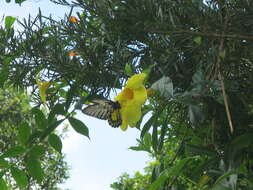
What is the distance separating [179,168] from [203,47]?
300 millimetres

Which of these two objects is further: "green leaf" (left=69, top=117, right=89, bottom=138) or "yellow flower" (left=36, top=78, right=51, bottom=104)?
"yellow flower" (left=36, top=78, right=51, bottom=104)

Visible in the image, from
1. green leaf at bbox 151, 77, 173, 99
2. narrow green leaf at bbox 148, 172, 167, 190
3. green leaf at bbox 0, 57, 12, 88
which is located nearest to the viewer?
green leaf at bbox 151, 77, 173, 99

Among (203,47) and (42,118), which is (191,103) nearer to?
(203,47)

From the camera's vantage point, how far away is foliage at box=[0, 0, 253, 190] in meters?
0.90

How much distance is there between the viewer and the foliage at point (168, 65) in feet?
2.97

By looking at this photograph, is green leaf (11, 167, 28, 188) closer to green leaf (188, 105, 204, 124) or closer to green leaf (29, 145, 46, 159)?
green leaf (29, 145, 46, 159)

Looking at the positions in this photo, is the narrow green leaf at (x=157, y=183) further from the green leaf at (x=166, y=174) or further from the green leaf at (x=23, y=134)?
the green leaf at (x=23, y=134)

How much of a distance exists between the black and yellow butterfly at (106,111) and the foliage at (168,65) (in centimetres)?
4

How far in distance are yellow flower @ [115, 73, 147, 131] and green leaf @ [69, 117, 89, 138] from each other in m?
0.10

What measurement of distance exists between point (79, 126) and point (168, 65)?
0.27m

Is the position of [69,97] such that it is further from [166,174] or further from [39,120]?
[166,174]

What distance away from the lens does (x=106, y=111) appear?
1048 mm

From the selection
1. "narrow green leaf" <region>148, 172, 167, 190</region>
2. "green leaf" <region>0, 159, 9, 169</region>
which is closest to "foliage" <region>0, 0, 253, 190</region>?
"narrow green leaf" <region>148, 172, 167, 190</region>

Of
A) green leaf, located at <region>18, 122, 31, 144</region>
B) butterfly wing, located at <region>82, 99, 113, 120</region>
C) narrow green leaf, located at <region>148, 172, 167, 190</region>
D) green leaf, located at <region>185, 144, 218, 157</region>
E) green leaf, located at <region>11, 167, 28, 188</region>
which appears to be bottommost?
narrow green leaf, located at <region>148, 172, 167, 190</region>
